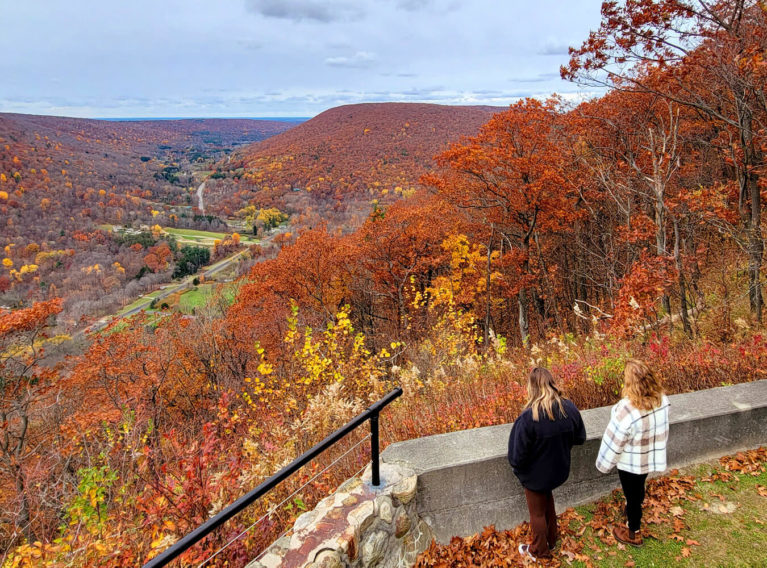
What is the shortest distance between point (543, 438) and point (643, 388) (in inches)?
34.4

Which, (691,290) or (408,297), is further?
(408,297)

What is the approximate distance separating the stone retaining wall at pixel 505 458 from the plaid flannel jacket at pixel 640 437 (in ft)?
1.59

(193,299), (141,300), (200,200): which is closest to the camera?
(193,299)

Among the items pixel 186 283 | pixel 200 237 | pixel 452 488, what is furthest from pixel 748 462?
pixel 200 237

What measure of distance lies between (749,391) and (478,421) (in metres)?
2.92

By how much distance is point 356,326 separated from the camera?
24031mm

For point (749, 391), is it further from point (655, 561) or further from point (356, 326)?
point (356, 326)

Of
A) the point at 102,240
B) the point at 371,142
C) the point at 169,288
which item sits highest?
the point at 371,142

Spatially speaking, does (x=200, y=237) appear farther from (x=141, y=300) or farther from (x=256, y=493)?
(x=256, y=493)

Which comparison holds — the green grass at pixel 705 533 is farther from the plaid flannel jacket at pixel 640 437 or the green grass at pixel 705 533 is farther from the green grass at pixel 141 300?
the green grass at pixel 141 300

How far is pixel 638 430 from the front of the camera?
3.25 metres

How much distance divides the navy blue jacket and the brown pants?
13 cm

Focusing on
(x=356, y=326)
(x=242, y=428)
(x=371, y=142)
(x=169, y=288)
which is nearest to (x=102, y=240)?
(x=169, y=288)

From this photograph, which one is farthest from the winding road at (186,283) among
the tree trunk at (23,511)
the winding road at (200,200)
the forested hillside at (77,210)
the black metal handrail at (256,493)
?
the black metal handrail at (256,493)
